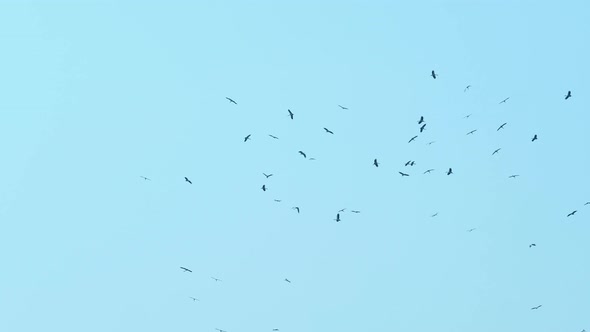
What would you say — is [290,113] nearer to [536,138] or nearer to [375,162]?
[375,162]

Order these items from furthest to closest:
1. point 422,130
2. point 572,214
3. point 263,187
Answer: point 572,214, point 263,187, point 422,130

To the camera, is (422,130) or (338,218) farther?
(338,218)

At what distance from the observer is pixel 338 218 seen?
50.7 m

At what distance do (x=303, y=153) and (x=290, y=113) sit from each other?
1999 millimetres

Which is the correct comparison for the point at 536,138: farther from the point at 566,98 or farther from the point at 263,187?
the point at 263,187

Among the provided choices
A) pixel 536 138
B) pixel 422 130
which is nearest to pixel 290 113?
pixel 422 130

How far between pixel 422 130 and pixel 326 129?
347 centimetres

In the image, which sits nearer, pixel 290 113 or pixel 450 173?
pixel 290 113

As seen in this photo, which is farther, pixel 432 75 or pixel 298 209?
pixel 298 209

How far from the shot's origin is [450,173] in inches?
1976

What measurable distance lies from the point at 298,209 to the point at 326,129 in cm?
566

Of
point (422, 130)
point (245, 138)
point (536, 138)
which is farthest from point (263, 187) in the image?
point (536, 138)

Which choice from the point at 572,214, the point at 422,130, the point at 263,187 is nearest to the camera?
the point at 422,130

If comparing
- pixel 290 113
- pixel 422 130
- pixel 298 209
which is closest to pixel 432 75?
pixel 422 130
